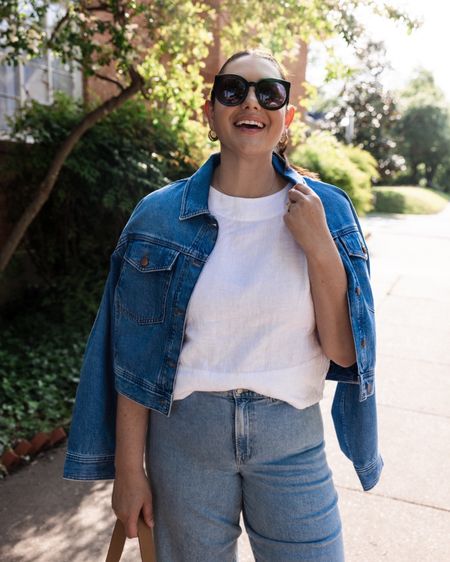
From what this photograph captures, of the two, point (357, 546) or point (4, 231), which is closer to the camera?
point (357, 546)

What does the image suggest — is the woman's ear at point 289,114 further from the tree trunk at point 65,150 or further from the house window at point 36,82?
the house window at point 36,82

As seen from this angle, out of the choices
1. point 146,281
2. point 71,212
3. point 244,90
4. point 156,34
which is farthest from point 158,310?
point 71,212

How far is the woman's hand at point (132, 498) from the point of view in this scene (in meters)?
1.66

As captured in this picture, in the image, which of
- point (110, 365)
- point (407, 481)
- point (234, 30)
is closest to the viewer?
point (110, 365)

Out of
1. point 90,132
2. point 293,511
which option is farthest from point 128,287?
point 90,132

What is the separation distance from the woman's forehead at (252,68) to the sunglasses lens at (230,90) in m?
0.03

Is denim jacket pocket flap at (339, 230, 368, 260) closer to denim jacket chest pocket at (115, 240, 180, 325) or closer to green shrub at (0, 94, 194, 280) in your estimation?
denim jacket chest pocket at (115, 240, 180, 325)

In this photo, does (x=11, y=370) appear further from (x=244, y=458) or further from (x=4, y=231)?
(x=244, y=458)

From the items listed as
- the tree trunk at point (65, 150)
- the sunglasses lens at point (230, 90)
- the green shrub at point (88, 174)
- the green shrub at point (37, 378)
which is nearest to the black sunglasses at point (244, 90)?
the sunglasses lens at point (230, 90)

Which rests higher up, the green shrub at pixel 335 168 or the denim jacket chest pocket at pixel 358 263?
the denim jacket chest pocket at pixel 358 263

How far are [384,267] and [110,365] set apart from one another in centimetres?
891

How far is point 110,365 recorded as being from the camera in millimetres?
1731

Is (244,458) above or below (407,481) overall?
above

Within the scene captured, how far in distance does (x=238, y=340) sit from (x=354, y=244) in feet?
1.34
